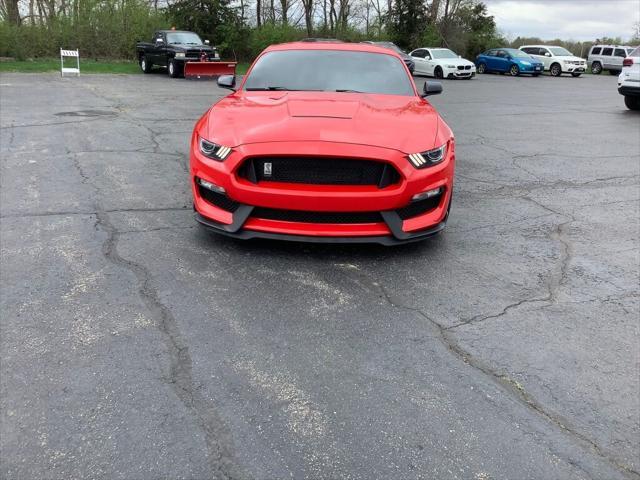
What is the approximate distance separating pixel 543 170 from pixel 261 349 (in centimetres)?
600

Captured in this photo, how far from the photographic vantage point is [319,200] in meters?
4.01

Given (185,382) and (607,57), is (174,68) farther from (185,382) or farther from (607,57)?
(607,57)

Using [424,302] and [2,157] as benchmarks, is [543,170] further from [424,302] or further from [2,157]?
[2,157]

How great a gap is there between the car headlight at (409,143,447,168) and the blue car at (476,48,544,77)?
3267cm

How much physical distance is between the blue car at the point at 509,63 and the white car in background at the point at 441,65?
543cm

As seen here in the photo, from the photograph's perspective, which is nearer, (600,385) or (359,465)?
(359,465)

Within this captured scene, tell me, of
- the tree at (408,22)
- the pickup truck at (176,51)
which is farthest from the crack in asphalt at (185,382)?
the tree at (408,22)

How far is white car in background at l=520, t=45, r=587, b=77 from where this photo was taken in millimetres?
35281

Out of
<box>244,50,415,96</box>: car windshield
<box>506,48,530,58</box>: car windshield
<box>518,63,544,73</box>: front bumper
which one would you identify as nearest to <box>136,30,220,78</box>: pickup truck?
<box>244,50,415,96</box>: car windshield

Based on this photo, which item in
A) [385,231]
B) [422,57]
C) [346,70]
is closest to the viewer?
[385,231]

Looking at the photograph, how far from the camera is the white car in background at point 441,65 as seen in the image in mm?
29266

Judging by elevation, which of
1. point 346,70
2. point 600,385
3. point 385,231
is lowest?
point 600,385

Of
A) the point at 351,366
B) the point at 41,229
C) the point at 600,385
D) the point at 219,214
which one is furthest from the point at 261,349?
the point at 41,229

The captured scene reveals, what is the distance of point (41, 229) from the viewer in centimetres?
477
